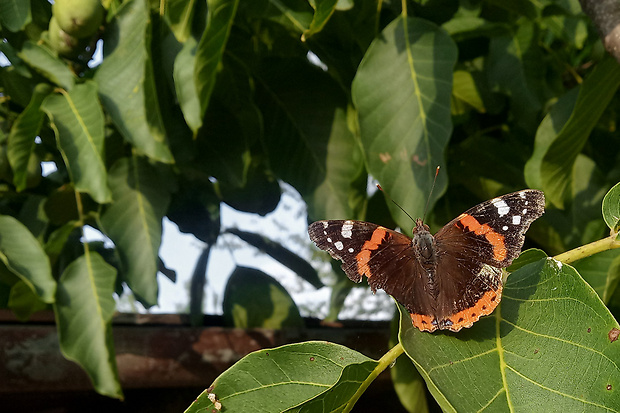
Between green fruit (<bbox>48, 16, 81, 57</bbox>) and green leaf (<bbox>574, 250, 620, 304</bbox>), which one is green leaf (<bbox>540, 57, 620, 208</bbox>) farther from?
green fruit (<bbox>48, 16, 81, 57</bbox>)

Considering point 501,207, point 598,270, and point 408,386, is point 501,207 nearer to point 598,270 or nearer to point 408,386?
point 598,270

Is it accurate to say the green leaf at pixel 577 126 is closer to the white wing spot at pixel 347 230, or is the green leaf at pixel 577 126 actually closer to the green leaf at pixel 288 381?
the white wing spot at pixel 347 230

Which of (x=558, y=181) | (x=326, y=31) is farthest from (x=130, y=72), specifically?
(x=558, y=181)

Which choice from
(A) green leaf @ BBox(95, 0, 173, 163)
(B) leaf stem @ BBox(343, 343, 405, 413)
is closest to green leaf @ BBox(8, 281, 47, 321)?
(A) green leaf @ BBox(95, 0, 173, 163)

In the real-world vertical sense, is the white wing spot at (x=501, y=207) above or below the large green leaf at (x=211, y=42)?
below

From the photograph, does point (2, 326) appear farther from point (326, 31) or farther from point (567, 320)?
point (567, 320)

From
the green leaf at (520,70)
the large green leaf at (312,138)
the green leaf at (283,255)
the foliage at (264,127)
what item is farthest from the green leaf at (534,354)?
the green leaf at (283,255)

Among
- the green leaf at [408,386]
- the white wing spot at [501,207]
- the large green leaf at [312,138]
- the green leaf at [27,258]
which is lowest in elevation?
the green leaf at [408,386]
